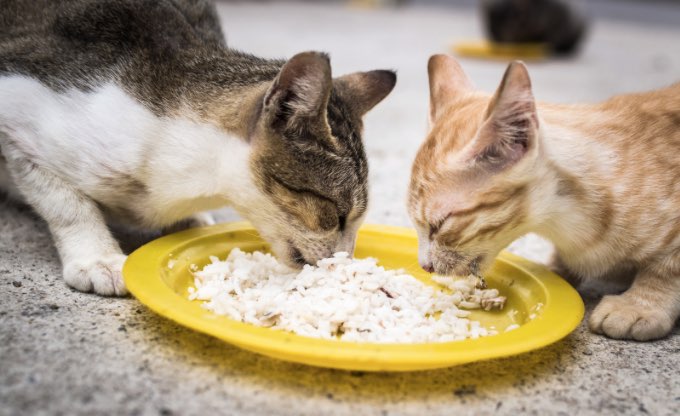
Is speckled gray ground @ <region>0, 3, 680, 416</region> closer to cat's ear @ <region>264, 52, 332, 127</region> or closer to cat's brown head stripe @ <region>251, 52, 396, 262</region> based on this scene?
cat's brown head stripe @ <region>251, 52, 396, 262</region>

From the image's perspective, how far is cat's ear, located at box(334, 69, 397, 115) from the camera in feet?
7.04

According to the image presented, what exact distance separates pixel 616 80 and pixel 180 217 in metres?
4.76

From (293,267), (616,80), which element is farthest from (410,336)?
(616,80)

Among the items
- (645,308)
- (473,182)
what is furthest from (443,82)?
(645,308)

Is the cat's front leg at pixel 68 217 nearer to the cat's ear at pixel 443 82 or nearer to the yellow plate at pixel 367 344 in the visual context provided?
the yellow plate at pixel 367 344

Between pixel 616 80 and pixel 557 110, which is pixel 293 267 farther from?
pixel 616 80

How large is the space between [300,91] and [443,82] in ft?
1.85

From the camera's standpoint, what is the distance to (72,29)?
2.18 meters

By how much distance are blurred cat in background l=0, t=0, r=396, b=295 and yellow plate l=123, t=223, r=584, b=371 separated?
0.45 feet

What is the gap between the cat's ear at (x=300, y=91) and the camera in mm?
1696

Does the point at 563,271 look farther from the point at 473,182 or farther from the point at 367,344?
the point at 367,344

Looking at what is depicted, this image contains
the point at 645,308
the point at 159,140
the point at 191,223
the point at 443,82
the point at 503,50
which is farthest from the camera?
the point at 503,50

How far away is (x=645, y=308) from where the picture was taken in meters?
1.88

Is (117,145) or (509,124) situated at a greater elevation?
(509,124)
